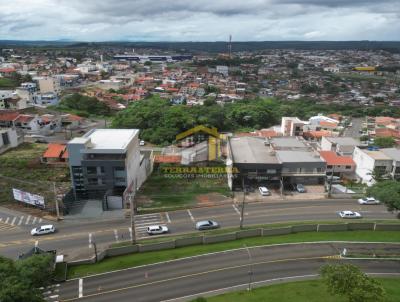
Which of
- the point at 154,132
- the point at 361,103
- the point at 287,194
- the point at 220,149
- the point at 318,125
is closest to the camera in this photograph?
the point at 287,194

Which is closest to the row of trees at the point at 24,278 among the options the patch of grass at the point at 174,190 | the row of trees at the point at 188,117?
the patch of grass at the point at 174,190

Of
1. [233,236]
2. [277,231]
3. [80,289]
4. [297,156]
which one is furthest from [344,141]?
[80,289]

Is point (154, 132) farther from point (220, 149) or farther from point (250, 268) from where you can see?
point (250, 268)

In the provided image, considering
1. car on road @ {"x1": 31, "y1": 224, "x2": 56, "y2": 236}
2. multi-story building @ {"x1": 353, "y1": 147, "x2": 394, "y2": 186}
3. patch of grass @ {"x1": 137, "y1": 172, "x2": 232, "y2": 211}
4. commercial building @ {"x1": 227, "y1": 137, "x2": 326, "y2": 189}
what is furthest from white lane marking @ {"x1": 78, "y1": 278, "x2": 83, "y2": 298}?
multi-story building @ {"x1": 353, "y1": 147, "x2": 394, "y2": 186}

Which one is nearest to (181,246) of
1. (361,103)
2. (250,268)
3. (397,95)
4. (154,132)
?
(250,268)

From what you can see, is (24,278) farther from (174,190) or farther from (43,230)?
(174,190)

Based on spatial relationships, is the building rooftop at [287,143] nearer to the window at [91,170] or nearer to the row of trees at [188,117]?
the row of trees at [188,117]
